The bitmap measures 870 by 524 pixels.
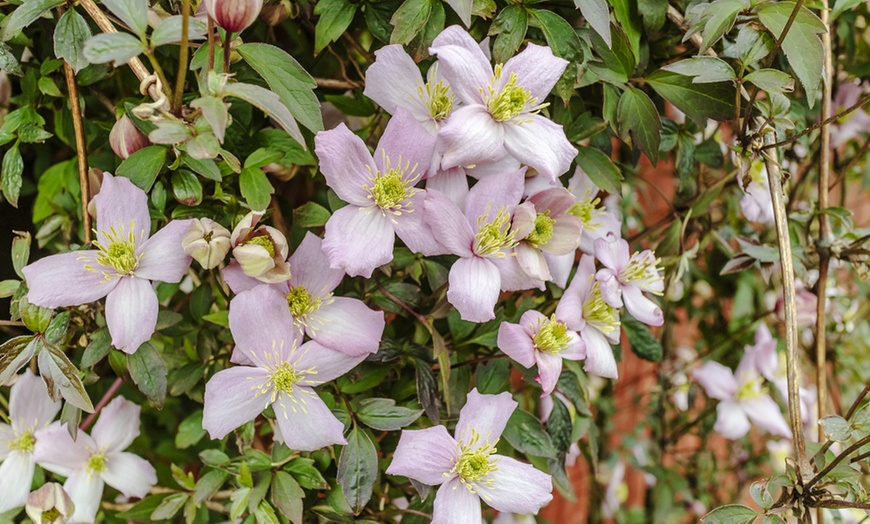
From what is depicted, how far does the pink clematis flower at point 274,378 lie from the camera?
53cm

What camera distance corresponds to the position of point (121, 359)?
59cm

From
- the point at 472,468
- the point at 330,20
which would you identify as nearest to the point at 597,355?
the point at 472,468

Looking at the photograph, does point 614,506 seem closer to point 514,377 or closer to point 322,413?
point 514,377

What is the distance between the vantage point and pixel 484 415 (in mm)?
580

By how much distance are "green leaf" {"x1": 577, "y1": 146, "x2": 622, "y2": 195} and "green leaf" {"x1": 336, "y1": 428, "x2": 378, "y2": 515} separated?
0.96ft

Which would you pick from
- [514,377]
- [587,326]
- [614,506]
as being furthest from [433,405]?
[614,506]

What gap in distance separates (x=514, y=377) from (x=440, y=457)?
0.83 metres

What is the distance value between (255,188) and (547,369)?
0.26m

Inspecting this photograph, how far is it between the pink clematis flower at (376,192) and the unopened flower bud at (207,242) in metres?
0.07

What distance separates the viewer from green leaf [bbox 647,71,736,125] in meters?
0.61

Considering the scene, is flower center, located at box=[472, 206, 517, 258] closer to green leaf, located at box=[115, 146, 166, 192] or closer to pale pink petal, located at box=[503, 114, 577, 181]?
pale pink petal, located at box=[503, 114, 577, 181]

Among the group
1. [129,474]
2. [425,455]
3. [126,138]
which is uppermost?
[126,138]

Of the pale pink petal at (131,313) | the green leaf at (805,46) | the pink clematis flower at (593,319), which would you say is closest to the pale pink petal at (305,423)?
the pale pink petal at (131,313)

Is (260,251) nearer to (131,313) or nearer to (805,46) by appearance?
(131,313)
